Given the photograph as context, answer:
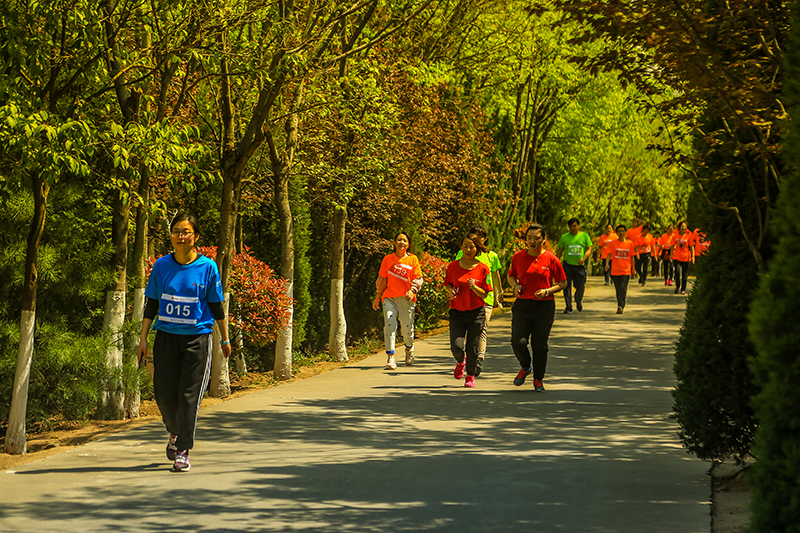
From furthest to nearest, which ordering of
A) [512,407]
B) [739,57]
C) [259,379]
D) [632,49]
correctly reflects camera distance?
[259,379], [512,407], [632,49], [739,57]

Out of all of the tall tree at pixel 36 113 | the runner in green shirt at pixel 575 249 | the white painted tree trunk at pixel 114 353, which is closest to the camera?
the tall tree at pixel 36 113

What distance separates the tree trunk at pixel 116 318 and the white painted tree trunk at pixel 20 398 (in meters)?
1.56

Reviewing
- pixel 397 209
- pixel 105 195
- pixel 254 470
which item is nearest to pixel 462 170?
pixel 397 209

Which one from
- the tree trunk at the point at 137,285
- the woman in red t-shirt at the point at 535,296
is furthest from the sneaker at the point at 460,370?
the tree trunk at the point at 137,285

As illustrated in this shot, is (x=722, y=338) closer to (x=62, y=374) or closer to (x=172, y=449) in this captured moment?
(x=172, y=449)

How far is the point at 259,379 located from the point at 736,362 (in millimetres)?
9465

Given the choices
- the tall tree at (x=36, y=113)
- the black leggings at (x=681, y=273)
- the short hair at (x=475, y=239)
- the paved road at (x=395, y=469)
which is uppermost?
the tall tree at (x=36, y=113)

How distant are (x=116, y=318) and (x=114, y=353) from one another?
1.25 ft

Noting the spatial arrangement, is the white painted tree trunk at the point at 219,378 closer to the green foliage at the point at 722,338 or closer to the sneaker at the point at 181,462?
the sneaker at the point at 181,462

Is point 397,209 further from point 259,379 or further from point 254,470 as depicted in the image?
point 254,470

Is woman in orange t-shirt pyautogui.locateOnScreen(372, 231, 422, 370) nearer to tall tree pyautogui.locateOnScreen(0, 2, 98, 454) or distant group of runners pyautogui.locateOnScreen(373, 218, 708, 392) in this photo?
distant group of runners pyautogui.locateOnScreen(373, 218, 708, 392)

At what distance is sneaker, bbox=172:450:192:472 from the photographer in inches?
256

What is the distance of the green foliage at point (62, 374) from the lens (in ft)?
31.0

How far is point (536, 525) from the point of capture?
5254 mm
